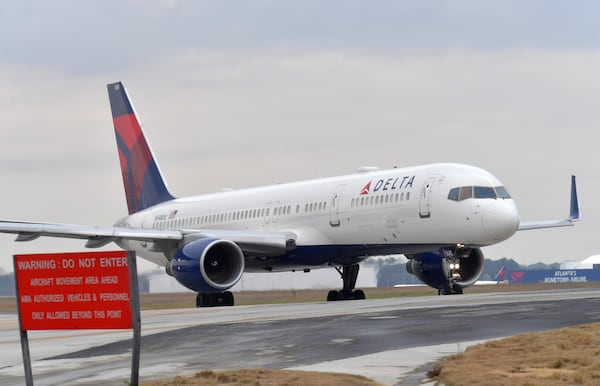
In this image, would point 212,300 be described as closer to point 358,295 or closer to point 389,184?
point 358,295

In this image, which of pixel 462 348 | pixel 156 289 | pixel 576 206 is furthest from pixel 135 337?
pixel 156 289

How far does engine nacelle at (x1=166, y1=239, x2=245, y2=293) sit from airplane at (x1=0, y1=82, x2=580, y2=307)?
0.11 feet

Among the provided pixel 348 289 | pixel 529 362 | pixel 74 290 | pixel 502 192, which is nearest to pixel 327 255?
pixel 348 289

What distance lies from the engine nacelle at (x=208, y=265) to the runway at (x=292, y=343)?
1200 cm

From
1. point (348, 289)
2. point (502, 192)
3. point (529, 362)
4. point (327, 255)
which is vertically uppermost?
point (502, 192)

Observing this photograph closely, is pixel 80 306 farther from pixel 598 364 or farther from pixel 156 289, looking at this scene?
pixel 156 289

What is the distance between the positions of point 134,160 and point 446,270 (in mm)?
19197

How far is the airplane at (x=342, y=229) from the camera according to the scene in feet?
112

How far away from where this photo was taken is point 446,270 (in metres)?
37.4

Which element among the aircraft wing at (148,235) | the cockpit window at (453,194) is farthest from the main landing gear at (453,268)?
the aircraft wing at (148,235)

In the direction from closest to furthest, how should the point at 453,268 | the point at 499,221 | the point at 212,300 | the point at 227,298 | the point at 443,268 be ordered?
the point at 499,221, the point at 453,268, the point at 443,268, the point at 212,300, the point at 227,298

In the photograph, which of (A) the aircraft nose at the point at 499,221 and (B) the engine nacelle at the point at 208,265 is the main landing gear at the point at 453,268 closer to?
(A) the aircraft nose at the point at 499,221

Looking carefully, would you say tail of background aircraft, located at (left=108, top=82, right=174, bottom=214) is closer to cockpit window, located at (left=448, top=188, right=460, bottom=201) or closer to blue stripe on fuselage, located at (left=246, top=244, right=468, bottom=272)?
blue stripe on fuselage, located at (left=246, top=244, right=468, bottom=272)

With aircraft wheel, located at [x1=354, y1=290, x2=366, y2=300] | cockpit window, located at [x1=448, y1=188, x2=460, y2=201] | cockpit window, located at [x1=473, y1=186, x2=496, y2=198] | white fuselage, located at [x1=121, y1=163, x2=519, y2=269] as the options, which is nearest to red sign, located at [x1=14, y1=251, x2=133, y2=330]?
white fuselage, located at [x1=121, y1=163, x2=519, y2=269]
